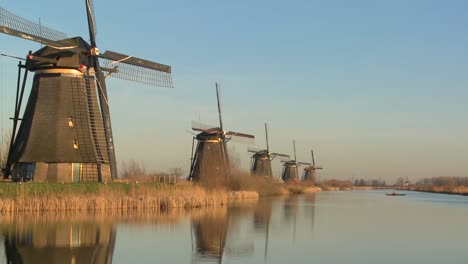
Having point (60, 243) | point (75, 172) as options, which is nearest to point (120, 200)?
point (75, 172)

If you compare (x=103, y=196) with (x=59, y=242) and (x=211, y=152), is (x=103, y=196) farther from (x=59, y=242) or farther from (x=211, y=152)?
(x=211, y=152)

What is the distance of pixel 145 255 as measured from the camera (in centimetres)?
1144

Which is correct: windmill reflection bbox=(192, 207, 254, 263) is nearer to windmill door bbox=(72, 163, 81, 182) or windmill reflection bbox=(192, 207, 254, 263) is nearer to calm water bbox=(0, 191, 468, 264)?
calm water bbox=(0, 191, 468, 264)

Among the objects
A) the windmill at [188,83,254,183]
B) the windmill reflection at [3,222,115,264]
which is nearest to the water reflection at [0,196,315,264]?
the windmill reflection at [3,222,115,264]

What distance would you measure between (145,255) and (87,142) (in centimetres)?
1200

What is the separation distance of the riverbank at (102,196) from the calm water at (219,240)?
1269 millimetres

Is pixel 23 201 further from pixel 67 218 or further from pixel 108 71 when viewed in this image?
pixel 108 71

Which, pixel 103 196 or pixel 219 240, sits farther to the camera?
pixel 103 196

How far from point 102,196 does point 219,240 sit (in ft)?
26.3

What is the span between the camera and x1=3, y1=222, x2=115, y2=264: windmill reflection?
10.7 meters

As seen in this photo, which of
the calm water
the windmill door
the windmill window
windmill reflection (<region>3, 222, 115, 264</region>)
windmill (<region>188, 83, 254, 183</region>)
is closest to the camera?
windmill reflection (<region>3, 222, 115, 264</region>)

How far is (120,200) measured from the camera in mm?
21562

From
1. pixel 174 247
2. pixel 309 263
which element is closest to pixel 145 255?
pixel 174 247

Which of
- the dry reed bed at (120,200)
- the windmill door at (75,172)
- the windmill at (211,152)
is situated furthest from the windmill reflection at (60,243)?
the windmill at (211,152)
